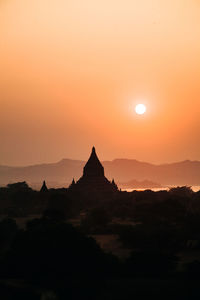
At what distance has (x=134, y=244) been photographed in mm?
48500

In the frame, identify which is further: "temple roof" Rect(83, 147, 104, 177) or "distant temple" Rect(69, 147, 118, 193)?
"temple roof" Rect(83, 147, 104, 177)

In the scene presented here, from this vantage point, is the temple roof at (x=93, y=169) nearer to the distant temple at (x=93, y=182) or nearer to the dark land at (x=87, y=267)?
the distant temple at (x=93, y=182)

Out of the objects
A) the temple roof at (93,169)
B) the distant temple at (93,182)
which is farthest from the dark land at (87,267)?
the temple roof at (93,169)

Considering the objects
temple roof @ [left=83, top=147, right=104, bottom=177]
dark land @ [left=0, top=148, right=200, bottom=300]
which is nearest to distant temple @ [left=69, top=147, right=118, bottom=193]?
temple roof @ [left=83, top=147, right=104, bottom=177]

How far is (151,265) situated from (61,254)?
6.31 m

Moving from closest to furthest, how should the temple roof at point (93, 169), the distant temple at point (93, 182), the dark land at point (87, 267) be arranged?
the dark land at point (87, 267), the distant temple at point (93, 182), the temple roof at point (93, 169)

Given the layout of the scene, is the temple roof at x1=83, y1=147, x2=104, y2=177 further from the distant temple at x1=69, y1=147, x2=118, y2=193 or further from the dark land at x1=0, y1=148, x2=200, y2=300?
the dark land at x1=0, y1=148, x2=200, y2=300

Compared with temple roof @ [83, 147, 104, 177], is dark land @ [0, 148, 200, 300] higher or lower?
lower

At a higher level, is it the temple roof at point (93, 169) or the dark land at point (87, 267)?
the temple roof at point (93, 169)

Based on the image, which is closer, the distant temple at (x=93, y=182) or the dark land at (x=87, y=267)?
the dark land at (x=87, y=267)

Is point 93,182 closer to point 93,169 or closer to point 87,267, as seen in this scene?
point 93,169

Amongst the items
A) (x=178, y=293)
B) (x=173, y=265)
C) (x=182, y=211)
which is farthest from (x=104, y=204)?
(x=178, y=293)

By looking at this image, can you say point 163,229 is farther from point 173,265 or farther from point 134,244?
point 173,265

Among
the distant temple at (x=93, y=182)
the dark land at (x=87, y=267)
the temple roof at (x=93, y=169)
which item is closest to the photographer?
the dark land at (x=87, y=267)
